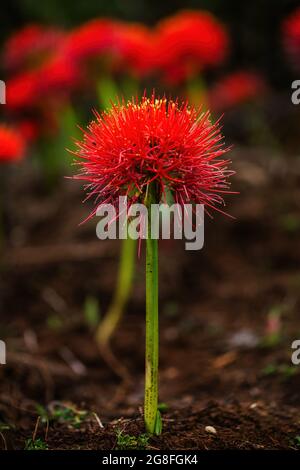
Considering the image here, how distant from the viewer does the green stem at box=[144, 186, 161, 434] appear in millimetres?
1994

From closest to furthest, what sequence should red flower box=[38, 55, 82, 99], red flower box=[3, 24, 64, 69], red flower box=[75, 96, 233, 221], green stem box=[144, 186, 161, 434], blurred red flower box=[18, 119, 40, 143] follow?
1. red flower box=[75, 96, 233, 221]
2. green stem box=[144, 186, 161, 434]
3. red flower box=[38, 55, 82, 99]
4. red flower box=[3, 24, 64, 69]
5. blurred red flower box=[18, 119, 40, 143]

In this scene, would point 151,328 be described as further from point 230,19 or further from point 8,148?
point 230,19

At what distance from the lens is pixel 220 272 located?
471 centimetres

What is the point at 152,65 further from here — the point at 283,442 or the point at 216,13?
the point at 216,13

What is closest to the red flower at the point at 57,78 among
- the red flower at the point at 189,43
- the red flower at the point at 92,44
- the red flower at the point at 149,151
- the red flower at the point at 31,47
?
the red flower at the point at 31,47

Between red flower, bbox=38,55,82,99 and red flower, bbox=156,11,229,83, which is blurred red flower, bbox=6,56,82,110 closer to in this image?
red flower, bbox=38,55,82,99

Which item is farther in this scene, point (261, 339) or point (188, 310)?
point (188, 310)

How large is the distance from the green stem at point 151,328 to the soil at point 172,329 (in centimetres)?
7

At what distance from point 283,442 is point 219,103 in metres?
4.48

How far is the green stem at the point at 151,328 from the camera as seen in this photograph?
199 cm

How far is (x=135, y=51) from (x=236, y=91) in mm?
2309

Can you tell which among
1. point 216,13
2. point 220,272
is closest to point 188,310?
point 220,272

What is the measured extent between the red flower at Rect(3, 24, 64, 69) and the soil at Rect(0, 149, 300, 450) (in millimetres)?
1180

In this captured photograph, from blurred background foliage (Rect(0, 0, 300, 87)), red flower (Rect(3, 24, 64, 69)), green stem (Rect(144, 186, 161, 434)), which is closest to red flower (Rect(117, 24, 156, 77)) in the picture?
red flower (Rect(3, 24, 64, 69))
